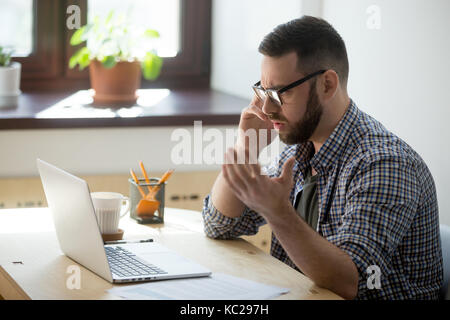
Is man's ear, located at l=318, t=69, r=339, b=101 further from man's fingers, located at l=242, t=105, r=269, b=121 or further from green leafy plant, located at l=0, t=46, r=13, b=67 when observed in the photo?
green leafy plant, located at l=0, t=46, r=13, b=67

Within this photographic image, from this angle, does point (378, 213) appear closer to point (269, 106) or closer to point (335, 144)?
point (335, 144)

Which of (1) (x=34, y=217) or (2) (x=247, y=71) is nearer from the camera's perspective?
(1) (x=34, y=217)

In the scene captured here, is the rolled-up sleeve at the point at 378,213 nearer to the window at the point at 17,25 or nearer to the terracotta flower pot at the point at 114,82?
the terracotta flower pot at the point at 114,82

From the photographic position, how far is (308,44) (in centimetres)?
172

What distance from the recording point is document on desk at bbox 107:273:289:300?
139 centimetres

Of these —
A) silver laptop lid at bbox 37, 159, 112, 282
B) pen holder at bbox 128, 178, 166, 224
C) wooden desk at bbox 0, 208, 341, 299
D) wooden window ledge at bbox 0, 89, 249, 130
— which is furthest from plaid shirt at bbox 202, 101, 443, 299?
wooden window ledge at bbox 0, 89, 249, 130

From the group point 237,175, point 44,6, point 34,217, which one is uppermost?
point 44,6

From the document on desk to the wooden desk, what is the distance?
0.03m

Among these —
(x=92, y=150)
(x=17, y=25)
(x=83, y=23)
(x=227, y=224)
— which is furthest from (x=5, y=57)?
(x=227, y=224)

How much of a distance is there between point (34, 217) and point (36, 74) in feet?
4.68

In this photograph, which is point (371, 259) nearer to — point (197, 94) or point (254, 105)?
point (254, 105)

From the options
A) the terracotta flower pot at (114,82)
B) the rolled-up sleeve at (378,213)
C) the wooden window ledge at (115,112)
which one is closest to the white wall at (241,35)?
the wooden window ledge at (115,112)
